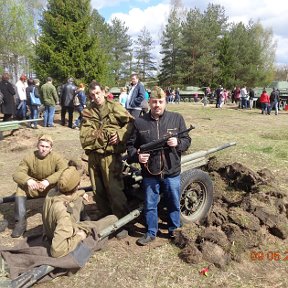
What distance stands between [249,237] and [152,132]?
159cm

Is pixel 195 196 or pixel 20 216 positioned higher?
pixel 195 196

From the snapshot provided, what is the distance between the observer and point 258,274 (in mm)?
3535

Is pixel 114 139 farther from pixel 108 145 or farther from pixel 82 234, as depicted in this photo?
pixel 82 234

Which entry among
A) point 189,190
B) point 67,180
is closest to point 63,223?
point 67,180

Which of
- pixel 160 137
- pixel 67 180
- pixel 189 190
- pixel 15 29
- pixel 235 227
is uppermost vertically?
pixel 15 29

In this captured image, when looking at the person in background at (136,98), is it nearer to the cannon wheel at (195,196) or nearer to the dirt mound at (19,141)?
the dirt mound at (19,141)

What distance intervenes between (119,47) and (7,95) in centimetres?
4460

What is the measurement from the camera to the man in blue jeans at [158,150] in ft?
12.3

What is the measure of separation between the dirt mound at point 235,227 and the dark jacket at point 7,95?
27.9 feet

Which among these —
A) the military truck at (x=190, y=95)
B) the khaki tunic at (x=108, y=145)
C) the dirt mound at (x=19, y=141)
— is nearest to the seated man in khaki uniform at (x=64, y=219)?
the khaki tunic at (x=108, y=145)

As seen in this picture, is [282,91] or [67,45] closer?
[67,45]

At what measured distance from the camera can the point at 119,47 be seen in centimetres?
5431

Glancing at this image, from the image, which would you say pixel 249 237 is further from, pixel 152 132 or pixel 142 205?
pixel 152 132

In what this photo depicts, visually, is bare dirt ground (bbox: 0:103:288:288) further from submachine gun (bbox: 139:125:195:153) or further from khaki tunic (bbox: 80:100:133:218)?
submachine gun (bbox: 139:125:195:153)
